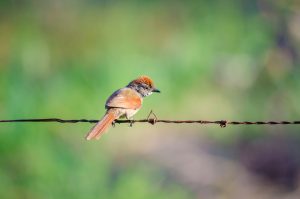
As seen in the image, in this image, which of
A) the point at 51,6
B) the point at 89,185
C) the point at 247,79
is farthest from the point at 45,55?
the point at 89,185

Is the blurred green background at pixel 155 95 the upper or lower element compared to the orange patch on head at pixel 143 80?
lower

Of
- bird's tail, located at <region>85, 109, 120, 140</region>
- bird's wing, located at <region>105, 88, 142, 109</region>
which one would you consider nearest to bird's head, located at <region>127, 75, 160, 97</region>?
bird's wing, located at <region>105, 88, 142, 109</region>

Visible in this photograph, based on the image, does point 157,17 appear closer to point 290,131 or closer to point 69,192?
point 290,131

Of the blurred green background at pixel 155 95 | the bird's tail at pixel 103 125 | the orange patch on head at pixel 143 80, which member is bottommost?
the blurred green background at pixel 155 95

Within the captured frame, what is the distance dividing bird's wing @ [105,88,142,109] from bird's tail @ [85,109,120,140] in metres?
0.13

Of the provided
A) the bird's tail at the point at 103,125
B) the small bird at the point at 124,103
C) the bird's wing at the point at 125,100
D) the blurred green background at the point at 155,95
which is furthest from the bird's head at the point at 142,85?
the blurred green background at the point at 155,95

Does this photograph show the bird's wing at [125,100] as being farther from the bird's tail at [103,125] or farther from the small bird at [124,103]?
the bird's tail at [103,125]

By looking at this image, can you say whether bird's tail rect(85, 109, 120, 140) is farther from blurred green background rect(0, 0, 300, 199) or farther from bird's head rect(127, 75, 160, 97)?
blurred green background rect(0, 0, 300, 199)

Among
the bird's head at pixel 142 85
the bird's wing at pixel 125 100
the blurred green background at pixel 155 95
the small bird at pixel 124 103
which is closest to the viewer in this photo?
the small bird at pixel 124 103

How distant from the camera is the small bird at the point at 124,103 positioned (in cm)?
1094

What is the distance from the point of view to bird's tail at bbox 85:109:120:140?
10516mm

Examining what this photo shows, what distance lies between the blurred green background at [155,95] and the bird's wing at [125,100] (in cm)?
964

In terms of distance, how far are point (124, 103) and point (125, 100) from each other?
94 millimetres

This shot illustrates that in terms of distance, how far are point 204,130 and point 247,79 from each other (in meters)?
2.30
